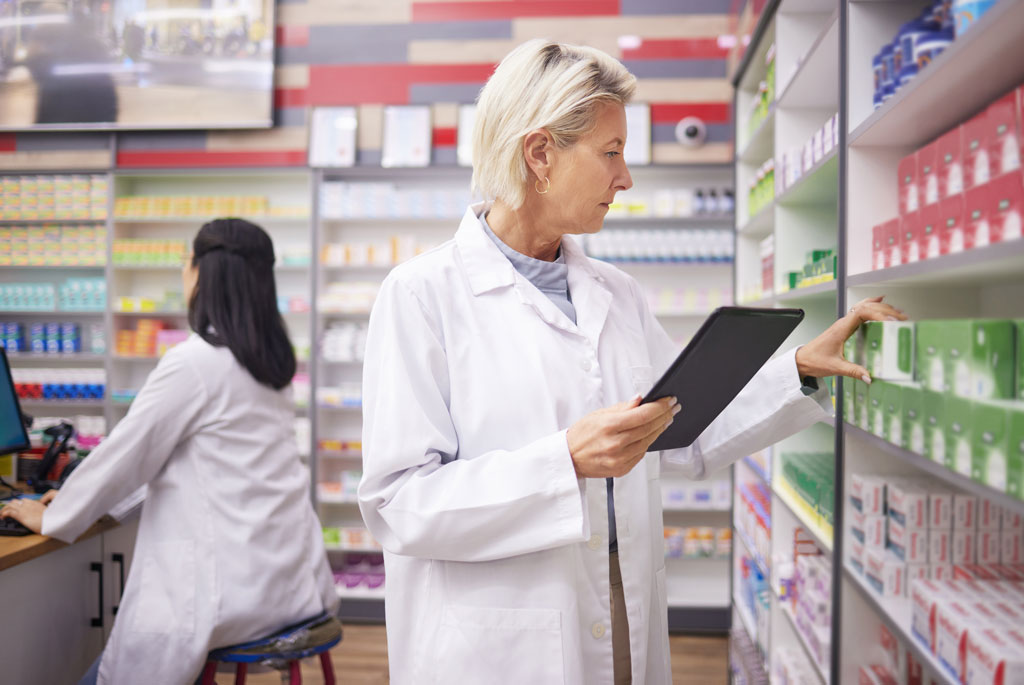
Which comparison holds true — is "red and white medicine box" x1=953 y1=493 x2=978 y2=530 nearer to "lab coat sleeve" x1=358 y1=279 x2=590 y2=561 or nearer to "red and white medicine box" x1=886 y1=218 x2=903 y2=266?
"red and white medicine box" x1=886 y1=218 x2=903 y2=266

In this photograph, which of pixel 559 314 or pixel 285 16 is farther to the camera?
pixel 285 16

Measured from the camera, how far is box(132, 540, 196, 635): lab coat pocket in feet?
6.72

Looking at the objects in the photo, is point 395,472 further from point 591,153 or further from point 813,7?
point 813,7

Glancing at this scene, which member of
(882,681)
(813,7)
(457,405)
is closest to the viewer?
(457,405)

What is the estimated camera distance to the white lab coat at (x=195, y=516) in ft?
6.70

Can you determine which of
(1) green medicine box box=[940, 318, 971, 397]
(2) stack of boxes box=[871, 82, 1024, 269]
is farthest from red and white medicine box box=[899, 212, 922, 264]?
(1) green medicine box box=[940, 318, 971, 397]

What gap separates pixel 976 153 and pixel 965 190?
0.06m

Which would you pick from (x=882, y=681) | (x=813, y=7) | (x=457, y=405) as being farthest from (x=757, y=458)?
(x=457, y=405)

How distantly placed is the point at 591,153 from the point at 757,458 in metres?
2.37

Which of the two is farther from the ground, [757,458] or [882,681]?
[757,458]

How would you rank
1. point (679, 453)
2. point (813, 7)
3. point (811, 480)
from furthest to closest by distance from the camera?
1. point (813, 7)
2. point (811, 480)
3. point (679, 453)

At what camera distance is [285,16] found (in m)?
5.14

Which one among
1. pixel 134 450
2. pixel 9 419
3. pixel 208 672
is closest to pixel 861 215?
pixel 134 450

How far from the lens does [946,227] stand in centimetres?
138
